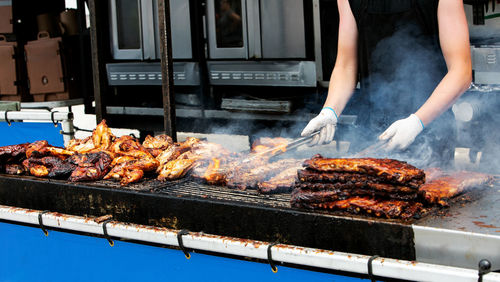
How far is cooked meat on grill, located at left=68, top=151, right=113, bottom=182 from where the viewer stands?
139 inches

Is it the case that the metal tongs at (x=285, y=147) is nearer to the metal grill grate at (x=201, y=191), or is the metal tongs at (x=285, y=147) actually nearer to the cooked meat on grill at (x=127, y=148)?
the metal grill grate at (x=201, y=191)

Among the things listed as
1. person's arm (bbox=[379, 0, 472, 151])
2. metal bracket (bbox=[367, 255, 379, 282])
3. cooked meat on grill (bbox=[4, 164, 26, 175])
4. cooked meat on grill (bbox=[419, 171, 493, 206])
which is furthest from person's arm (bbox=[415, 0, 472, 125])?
cooked meat on grill (bbox=[4, 164, 26, 175])

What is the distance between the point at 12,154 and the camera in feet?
13.3

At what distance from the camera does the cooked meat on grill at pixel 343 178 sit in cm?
251

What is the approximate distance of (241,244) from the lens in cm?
272

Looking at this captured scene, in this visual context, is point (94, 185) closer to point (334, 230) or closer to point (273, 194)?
point (273, 194)

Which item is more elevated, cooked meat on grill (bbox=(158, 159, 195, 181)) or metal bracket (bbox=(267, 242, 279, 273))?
cooked meat on grill (bbox=(158, 159, 195, 181))

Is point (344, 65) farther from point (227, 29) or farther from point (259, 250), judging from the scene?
point (227, 29)

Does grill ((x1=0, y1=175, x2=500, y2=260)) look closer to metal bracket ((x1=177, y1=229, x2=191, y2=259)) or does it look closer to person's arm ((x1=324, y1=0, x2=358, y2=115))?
metal bracket ((x1=177, y1=229, x2=191, y2=259))

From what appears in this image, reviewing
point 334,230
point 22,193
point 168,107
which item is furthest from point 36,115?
point 334,230

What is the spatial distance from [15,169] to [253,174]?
5.72ft

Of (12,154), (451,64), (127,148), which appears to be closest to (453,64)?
(451,64)

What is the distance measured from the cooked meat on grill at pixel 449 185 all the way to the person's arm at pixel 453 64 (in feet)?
1.25

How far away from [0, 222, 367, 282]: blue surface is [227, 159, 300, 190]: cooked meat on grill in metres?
0.47
